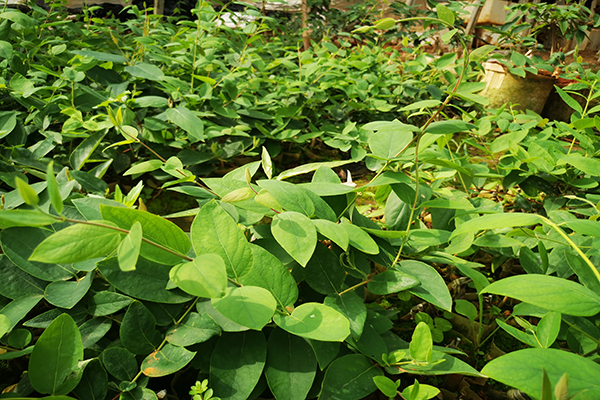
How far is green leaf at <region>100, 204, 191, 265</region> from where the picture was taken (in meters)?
0.48

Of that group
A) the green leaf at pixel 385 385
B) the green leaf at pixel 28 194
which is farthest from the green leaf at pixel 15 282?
the green leaf at pixel 385 385

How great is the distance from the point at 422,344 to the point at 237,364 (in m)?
0.30

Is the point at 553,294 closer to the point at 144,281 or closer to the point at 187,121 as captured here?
the point at 144,281

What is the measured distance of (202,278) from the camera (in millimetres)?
428

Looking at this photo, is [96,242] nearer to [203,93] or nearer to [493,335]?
[493,335]

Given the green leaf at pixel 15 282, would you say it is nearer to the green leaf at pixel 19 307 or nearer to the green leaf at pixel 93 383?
the green leaf at pixel 19 307

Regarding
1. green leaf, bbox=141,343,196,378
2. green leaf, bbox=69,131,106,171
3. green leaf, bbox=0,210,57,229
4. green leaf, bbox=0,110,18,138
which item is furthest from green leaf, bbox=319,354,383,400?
green leaf, bbox=0,110,18,138

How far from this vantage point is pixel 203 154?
55.1 inches

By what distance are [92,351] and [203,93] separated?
1089 millimetres

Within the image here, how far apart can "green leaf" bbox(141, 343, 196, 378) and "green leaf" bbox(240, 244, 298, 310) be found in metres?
0.15

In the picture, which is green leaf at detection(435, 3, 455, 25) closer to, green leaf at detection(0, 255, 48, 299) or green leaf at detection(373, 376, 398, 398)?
green leaf at detection(373, 376, 398, 398)

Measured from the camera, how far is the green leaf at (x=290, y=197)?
2.00 feet

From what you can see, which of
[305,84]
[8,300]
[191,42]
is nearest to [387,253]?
[8,300]

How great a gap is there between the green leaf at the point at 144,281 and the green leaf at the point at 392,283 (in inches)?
13.1
